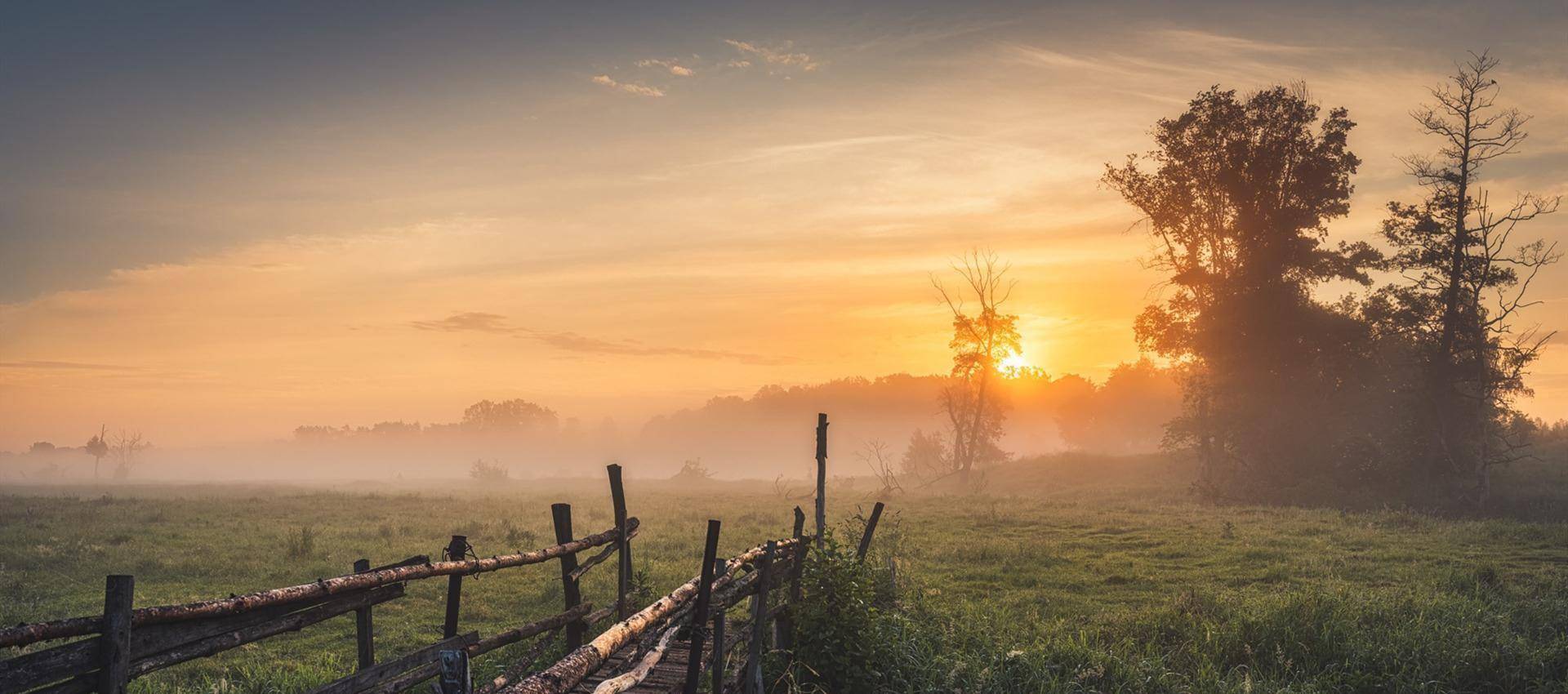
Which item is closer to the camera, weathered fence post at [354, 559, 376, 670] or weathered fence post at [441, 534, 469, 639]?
weathered fence post at [354, 559, 376, 670]

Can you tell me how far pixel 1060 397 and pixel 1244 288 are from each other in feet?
198

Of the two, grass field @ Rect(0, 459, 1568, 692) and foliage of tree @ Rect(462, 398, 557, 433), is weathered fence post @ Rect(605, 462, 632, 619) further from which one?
foliage of tree @ Rect(462, 398, 557, 433)

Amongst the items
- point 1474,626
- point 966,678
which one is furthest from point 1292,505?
point 966,678

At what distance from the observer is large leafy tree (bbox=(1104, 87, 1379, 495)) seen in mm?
36250

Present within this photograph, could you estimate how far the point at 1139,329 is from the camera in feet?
136

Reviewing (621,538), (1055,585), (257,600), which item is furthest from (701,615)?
(1055,585)

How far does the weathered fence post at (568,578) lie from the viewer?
30.1 feet

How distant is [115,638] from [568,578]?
4.76 m

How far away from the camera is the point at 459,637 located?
307 inches

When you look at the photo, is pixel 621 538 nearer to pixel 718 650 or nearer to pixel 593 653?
pixel 718 650

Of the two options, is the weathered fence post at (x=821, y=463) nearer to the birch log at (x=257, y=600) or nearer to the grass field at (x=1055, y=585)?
the grass field at (x=1055, y=585)

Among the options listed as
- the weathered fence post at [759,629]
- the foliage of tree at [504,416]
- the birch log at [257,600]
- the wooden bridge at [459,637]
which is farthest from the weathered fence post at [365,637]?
the foliage of tree at [504,416]

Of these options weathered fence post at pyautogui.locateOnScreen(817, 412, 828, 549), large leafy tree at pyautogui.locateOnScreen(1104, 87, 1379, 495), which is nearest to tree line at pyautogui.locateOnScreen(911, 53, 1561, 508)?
large leafy tree at pyautogui.locateOnScreen(1104, 87, 1379, 495)

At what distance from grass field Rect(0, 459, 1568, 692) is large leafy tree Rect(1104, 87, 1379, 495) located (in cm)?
749
